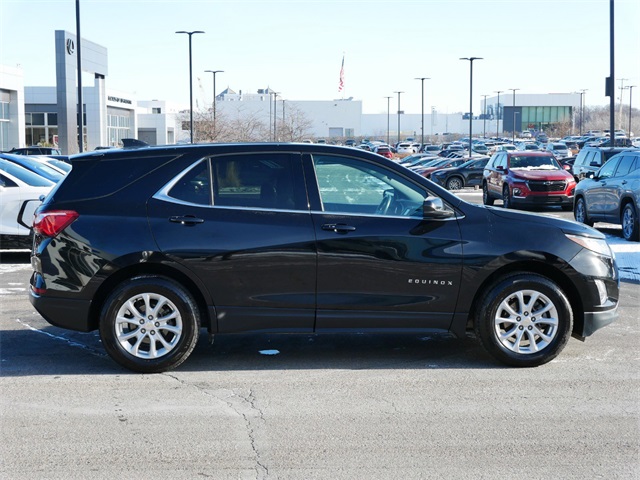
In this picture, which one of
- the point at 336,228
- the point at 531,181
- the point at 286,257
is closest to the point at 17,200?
the point at 286,257

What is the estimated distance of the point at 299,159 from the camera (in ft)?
24.2

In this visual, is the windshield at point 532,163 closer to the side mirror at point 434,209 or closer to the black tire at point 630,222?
the black tire at point 630,222

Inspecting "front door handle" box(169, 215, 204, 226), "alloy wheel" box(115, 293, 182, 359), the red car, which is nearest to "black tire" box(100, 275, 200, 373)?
"alloy wheel" box(115, 293, 182, 359)

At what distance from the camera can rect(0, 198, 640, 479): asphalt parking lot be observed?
509cm

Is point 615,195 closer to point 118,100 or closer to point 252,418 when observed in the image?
point 252,418

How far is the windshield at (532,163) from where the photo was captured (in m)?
27.2

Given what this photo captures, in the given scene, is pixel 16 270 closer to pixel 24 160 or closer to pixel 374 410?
pixel 24 160

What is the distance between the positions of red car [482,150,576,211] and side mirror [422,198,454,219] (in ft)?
60.6

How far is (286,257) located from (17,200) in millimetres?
8866

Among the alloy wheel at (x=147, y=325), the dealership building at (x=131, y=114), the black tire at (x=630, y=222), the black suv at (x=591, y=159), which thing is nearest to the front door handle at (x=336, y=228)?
the alloy wheel at (x=147, y=325)

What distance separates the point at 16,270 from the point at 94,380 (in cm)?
720

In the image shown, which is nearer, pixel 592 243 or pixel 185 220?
pixel 185 220

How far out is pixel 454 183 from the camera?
125 ft

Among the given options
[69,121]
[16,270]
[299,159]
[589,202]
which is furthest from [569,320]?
[69,121]
